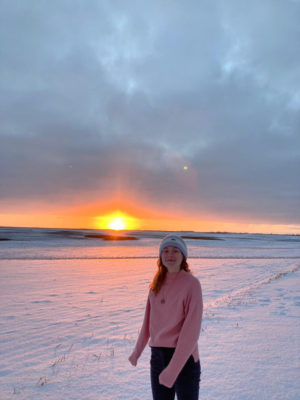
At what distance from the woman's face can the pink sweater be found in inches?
2.6

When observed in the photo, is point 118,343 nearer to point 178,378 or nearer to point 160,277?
point 178,378

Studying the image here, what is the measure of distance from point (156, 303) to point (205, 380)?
8.58ft

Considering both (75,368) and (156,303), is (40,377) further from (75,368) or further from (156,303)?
(156,303)

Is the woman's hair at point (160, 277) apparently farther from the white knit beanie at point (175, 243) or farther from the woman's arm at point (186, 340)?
the woman's arm at point (186, 340)

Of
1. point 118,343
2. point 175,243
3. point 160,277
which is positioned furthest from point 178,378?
point 118,343

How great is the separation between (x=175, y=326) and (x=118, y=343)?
13.1 ft

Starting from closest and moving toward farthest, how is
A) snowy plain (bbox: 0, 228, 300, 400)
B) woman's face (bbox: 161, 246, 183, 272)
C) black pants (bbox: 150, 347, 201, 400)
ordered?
1. black pants (bbox: 150, 347, 201, 400)
2. woman's face (bbox: 161, 246, 183, 272)
3. snowy plain (bbox: 0, 228, 300, 400)

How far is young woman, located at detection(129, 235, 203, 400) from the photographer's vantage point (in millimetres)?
2584

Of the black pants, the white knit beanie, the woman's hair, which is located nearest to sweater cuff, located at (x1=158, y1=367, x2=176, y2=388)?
the black pants

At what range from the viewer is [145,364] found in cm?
516

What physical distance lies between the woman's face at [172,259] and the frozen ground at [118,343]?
8.23 ft

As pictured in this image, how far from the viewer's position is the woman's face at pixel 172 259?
113 inches

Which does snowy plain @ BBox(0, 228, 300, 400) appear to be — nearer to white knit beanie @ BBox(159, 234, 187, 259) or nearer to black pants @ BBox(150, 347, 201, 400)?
black pants @ BBox(150, 347, 201, 400)

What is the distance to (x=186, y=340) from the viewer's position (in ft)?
8.49
